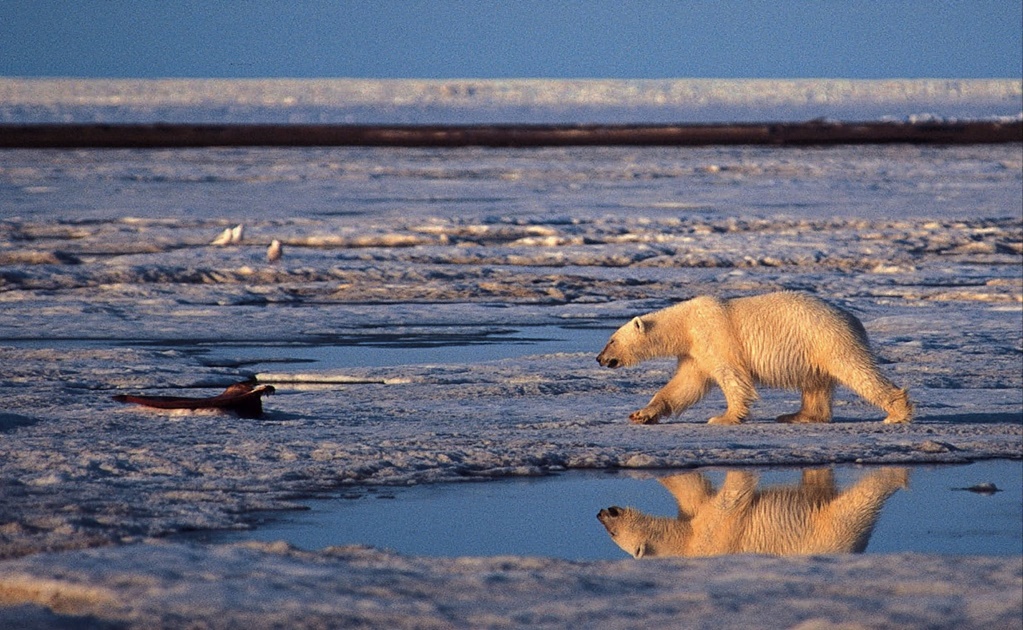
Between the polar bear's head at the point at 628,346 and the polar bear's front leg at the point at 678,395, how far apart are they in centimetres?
23

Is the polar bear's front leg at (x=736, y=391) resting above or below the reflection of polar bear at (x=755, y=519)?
above

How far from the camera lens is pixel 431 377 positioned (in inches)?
314

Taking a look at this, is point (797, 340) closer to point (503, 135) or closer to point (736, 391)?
point (736, 391)

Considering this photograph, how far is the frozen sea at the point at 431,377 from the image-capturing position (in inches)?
159

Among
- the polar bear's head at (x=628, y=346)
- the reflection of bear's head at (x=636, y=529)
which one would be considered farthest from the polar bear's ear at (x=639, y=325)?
the reflection of bear's head at (x=636, y=529)

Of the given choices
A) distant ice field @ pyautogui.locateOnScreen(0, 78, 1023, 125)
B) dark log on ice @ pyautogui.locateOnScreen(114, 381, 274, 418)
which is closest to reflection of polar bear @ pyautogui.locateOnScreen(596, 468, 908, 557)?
dark log on ice @ pyautogui.locateOnScreen(114, 381, 274, 418)

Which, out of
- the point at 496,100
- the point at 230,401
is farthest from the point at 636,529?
the point at 496,100

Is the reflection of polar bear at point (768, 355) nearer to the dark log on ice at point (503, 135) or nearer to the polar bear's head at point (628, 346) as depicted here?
the polar bear's head at point (628, 346)

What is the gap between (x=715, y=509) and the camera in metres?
5.20

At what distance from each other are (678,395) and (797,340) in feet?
1.90

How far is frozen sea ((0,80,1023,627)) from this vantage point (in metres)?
4.03

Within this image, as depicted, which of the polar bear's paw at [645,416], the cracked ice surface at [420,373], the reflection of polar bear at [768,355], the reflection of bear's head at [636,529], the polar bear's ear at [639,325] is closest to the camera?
the cracked ice surface at [420,373]

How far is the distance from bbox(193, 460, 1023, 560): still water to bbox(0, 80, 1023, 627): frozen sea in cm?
17

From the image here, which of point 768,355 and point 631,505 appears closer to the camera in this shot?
point 631,505
